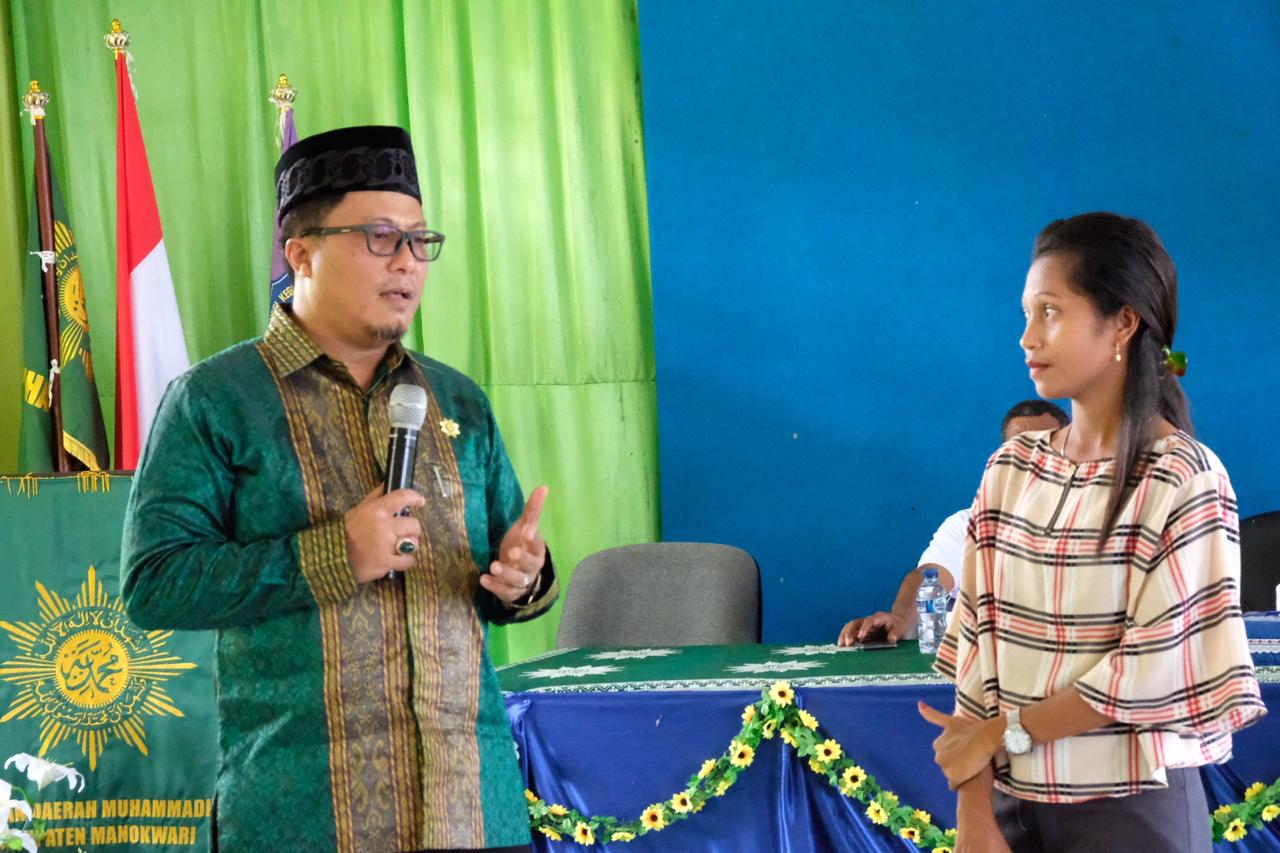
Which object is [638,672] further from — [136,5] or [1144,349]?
[136,5]

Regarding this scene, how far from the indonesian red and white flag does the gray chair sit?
5.24 feet

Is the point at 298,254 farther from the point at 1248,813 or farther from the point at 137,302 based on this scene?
the point at 137,302

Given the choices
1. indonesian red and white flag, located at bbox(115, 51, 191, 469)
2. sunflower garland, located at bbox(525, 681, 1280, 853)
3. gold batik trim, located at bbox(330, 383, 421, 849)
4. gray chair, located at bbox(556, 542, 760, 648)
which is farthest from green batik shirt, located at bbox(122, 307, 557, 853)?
indonesian red and white flag, located at bbox(115, 51, 191, 469)

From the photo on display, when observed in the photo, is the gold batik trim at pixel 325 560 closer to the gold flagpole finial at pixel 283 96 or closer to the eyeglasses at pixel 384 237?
the eyeglasses at pixel 384 237

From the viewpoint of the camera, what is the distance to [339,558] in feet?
5.66

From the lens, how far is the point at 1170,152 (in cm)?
467

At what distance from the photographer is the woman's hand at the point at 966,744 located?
1812 millimetres

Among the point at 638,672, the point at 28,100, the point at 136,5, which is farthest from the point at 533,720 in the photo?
the point at 136,5

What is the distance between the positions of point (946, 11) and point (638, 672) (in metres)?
2.73

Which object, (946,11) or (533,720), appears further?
(946,11)

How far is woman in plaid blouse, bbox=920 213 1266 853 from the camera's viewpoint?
5.58 ft

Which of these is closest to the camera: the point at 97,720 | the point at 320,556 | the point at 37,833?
the point at 320,556

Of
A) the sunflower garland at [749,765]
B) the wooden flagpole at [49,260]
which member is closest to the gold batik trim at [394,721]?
the sunflower garland at [749,765]

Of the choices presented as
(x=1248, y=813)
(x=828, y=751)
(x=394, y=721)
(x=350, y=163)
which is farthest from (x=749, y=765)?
(x=350, y=163)
